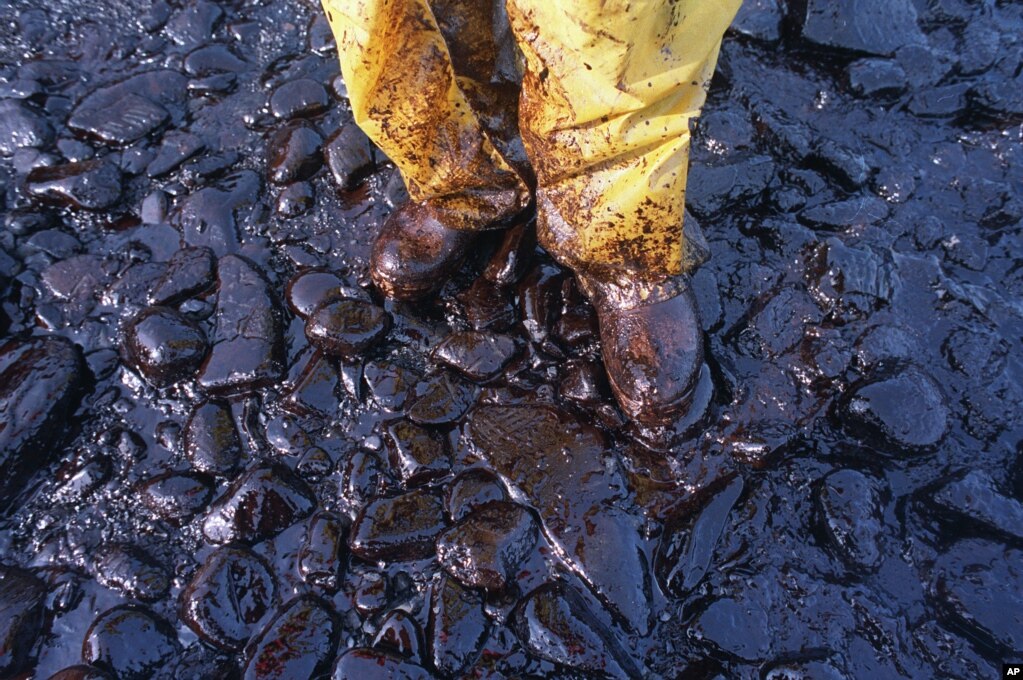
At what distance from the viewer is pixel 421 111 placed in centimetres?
184

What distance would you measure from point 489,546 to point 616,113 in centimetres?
109

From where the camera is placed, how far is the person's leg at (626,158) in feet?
4.74

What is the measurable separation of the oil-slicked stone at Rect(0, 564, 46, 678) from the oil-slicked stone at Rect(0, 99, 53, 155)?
1.68 metres

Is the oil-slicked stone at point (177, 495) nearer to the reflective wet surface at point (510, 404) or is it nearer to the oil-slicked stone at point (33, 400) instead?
the reflective wet surface at point (510, 404)

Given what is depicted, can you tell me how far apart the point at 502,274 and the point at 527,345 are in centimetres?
26

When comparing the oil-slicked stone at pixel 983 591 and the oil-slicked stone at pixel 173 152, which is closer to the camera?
the oil-slicked stone at pixel 983 591

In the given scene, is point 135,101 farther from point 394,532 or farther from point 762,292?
point 762,292

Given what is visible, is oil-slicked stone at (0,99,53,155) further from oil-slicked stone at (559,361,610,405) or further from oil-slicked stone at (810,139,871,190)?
oil-slicked stone at (810,139,871,190)

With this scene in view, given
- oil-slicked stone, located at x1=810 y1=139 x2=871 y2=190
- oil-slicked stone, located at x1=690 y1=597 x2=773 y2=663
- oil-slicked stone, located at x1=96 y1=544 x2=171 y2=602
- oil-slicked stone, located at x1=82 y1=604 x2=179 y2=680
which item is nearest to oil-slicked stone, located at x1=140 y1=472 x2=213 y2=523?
oil-slicked stone, located at x1=96 y1=544 x2=171 y2=602

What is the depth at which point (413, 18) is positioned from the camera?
1.69 metres

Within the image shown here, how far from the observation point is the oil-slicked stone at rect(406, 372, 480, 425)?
1.96m

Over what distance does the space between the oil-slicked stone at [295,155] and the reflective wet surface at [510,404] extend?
2 cm

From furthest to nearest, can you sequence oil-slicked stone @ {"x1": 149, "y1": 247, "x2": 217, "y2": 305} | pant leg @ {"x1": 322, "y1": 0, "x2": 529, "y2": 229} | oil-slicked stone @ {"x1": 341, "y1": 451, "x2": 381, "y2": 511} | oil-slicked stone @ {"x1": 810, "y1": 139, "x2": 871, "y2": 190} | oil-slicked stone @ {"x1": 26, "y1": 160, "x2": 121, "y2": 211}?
oil-slicked stone @ {"x1": 26, "y1": 160, "x2": 121, "y2": 211}, oil-slicked stone @ {"x1": 810, "y1": 139, "x2": 871, "y2": 190}, oil-slicked stone @ {"x1": 149, "y1": 247, "x2": 217, "y2": 305}, oil-slicked stone @ {"x1": 341, "y1": 451, "x2": 381, "y2": 511}, pant leg @ {"x1": 322, "y1": 0, "x2": 529, "y2": 229}

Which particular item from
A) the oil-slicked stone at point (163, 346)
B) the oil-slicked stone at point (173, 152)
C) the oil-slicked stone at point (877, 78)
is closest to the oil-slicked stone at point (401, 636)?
the oil-slicked stone at point (163, 346)
